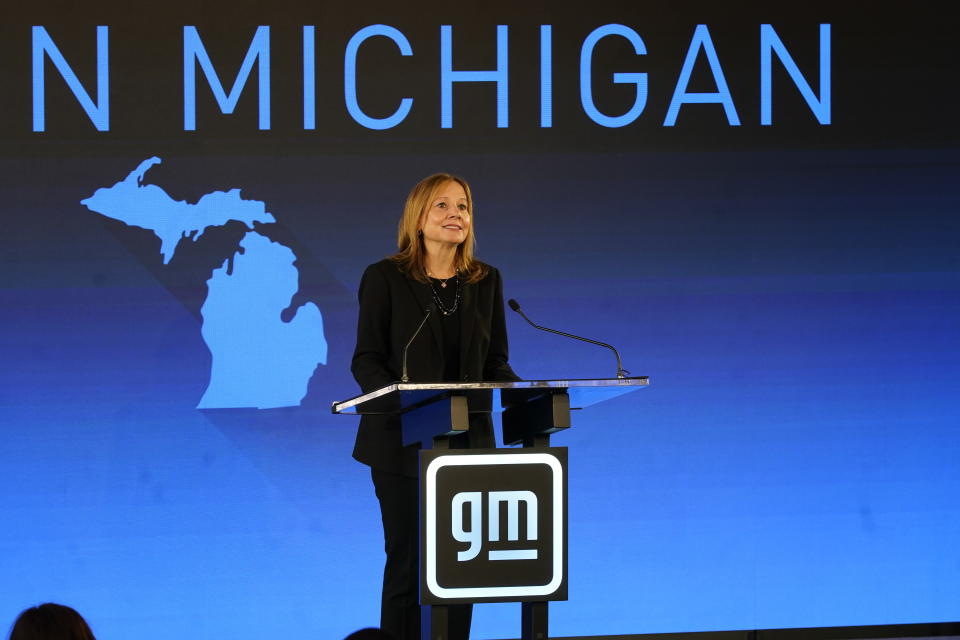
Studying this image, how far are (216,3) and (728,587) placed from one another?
279cm

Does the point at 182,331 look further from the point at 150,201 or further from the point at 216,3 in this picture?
the point at 216,3

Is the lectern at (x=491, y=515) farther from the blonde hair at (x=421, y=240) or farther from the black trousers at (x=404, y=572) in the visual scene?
the blonde hair at (x=421, y=240)

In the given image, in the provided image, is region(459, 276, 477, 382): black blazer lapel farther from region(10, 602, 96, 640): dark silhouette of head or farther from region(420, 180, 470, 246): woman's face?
region(10, 602, 96, 640): dark silhouette of head

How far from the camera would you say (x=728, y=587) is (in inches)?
162

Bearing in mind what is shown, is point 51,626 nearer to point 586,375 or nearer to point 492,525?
point 492,525

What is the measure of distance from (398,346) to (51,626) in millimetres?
1156

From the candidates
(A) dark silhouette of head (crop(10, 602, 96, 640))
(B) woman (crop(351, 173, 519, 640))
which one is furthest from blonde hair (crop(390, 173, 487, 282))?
(A) dark silhouette of head (crop(10, 602, 96, 640))

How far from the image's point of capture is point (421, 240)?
290 centimetres

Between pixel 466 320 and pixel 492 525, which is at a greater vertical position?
pixel 466 320

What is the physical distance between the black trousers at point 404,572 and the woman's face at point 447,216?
23.8 inches

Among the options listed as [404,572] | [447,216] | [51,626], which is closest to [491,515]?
[404,572]

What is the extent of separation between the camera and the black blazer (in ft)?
8.86

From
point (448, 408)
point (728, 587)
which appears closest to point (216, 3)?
point (448, 408)

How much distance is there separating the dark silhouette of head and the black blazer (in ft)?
3.26
